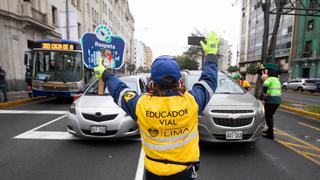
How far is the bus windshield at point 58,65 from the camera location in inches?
431

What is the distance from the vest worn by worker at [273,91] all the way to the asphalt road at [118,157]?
3.33 feet

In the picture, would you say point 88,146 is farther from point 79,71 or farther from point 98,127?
point 79,71

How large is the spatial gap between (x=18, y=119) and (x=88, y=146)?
4068 millimetres

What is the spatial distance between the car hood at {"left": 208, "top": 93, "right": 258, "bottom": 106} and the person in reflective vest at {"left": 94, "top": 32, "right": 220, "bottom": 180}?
2881mm

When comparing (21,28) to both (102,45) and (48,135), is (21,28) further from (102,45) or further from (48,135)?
(48,135)

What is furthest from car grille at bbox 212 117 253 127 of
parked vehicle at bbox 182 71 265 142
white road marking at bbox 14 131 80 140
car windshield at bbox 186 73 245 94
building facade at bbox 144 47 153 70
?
building facade at bbox 144 47 153 70

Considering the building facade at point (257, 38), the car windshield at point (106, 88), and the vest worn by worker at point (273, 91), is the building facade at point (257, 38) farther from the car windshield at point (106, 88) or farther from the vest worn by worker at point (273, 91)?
the car windshield at point (106, 88)

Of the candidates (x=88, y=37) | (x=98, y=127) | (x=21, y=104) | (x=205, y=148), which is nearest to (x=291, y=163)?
(x=205, y=148)

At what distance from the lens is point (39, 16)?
19016mm

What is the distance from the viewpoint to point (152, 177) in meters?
1.78

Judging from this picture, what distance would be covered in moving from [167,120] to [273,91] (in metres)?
4.88

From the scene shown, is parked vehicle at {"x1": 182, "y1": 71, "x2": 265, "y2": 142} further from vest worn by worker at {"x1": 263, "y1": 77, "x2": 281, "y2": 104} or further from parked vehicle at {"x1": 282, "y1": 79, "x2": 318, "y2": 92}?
parked vehicle at {"x1": 282, "y1": 79, "x2": 318, "y2": 92}

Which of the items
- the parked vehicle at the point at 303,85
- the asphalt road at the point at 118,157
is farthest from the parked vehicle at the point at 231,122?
the parked vehicle at the point at 303,85

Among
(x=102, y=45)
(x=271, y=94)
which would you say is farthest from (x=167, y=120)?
(x=102, y=45)
